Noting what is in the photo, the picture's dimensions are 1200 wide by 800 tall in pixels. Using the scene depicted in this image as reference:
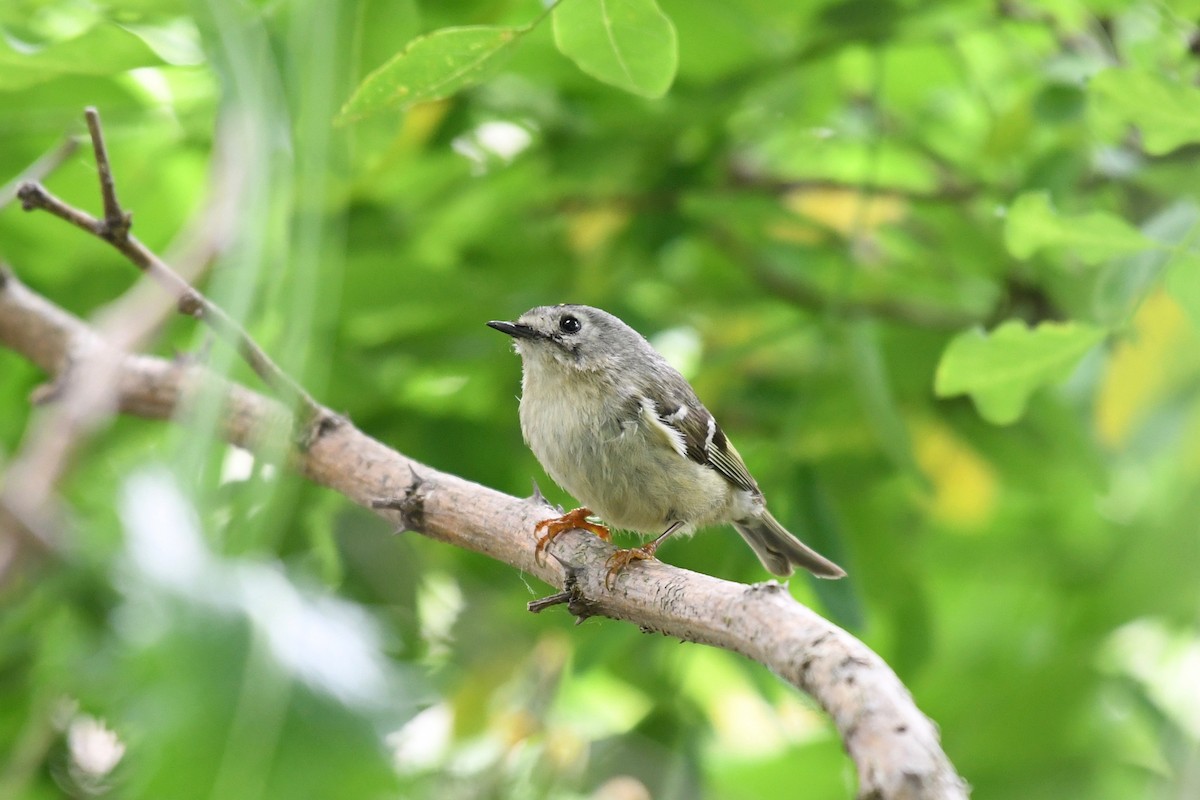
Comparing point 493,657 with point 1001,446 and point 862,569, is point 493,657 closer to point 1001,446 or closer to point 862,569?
point 862,569

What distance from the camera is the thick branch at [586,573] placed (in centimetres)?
99

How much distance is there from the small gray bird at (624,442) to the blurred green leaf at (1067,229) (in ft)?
2.68

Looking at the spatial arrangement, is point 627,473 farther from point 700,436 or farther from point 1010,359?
point 1010,359

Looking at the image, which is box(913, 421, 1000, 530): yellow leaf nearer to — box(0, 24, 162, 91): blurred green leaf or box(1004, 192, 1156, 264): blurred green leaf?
box(1004, 192, 1156, 264): blurred green leaf

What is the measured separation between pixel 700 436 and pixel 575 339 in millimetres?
369

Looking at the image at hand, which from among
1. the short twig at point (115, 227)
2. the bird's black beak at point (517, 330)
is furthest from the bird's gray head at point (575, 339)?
the short twig at point (115, 227)

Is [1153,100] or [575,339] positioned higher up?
[1153,100]

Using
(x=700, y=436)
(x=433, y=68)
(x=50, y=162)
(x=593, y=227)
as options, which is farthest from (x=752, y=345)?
(x=50, y=162)

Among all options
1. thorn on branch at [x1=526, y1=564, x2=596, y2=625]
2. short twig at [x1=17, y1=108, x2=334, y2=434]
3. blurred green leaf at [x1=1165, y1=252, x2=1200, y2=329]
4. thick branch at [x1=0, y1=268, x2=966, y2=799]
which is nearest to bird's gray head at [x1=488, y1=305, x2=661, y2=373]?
thick branch at [x1=0, y1=268, x2=966, y2=799]

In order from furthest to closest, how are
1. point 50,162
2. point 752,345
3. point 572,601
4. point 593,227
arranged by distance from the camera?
point 593,227, point 752,345, point 50,162, point 572,601

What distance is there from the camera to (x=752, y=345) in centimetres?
246

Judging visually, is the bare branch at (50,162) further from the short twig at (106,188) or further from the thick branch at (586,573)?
the short twig at (106,188)

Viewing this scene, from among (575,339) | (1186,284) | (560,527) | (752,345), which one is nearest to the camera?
(1186,284)

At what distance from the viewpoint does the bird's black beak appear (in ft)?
8.34
